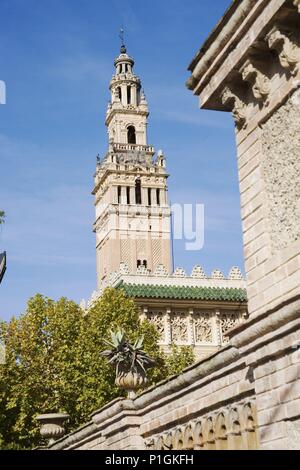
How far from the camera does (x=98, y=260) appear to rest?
83.3 metres

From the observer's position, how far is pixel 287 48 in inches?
335

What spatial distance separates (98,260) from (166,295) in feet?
119

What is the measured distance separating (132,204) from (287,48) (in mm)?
68437

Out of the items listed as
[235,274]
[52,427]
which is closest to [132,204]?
[235,274]

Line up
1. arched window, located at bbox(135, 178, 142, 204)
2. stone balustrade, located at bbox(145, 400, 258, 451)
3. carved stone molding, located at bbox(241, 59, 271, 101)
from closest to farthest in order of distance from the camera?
carved stone molding, located at bbox(241, 59, 271, 101) < stone balustrade, located at bbox(145, 400, 258, 451) < arched window, located at bbox(135, 178, 142, 204)

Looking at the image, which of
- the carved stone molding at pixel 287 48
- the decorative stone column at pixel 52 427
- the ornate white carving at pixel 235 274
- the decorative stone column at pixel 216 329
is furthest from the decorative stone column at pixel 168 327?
the carved stone molding at pixel 287 48

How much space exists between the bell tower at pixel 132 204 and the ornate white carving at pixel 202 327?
86.8 feet

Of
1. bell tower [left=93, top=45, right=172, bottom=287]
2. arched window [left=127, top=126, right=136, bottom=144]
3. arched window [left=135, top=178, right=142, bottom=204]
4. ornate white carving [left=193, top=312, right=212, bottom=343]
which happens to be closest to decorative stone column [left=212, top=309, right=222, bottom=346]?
ornate white carving [left=193, top=312, right=212, bottom=343]

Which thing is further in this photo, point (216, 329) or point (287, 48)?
point (216, 329)

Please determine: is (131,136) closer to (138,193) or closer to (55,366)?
(138,193)

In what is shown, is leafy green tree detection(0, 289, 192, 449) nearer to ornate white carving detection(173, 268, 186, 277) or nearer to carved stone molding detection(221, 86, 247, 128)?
ornate white carving detection(173, 268, 186, 277)

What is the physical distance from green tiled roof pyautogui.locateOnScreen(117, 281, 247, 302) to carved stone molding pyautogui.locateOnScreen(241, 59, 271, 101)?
37.6m

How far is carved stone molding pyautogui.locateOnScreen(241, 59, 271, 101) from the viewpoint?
9.17 m

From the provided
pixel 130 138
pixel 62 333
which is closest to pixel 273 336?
A: pixel 62 333
